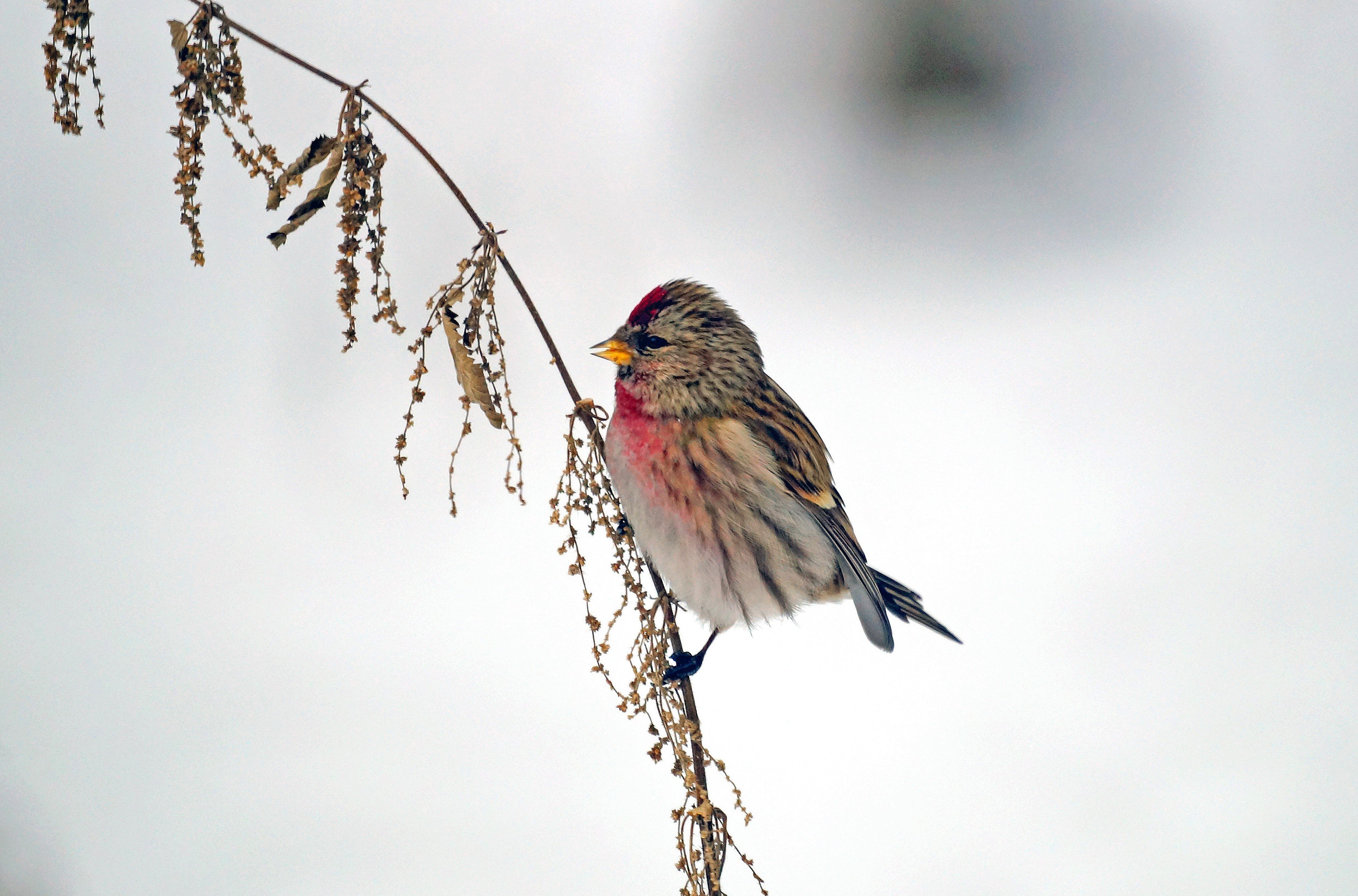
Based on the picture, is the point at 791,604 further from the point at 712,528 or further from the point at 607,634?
the point at 607,634

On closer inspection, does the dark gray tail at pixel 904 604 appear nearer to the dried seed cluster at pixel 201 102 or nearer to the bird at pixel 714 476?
the bird at pixel 714 476

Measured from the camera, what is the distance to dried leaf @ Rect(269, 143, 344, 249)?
52 centimetres

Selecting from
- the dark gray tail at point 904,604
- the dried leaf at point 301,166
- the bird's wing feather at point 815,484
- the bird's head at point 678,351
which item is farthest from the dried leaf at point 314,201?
the dark gray tail at point 904,604

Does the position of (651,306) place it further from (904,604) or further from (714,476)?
(904,604)

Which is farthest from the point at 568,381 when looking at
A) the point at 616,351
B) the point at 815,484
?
the point at 815,484

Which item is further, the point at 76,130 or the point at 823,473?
the point at 823,473

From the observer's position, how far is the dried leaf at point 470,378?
0.58 metres

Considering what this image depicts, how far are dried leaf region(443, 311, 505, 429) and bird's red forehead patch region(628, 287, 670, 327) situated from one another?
0.25 meters

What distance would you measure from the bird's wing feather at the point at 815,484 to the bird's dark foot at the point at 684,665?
0.15 metres

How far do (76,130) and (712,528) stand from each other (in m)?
0.52

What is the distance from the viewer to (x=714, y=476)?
841 millimetres

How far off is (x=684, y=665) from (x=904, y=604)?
9.0 inches

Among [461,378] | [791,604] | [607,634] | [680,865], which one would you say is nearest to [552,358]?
[461,378]

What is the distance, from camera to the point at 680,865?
61 centimetres
